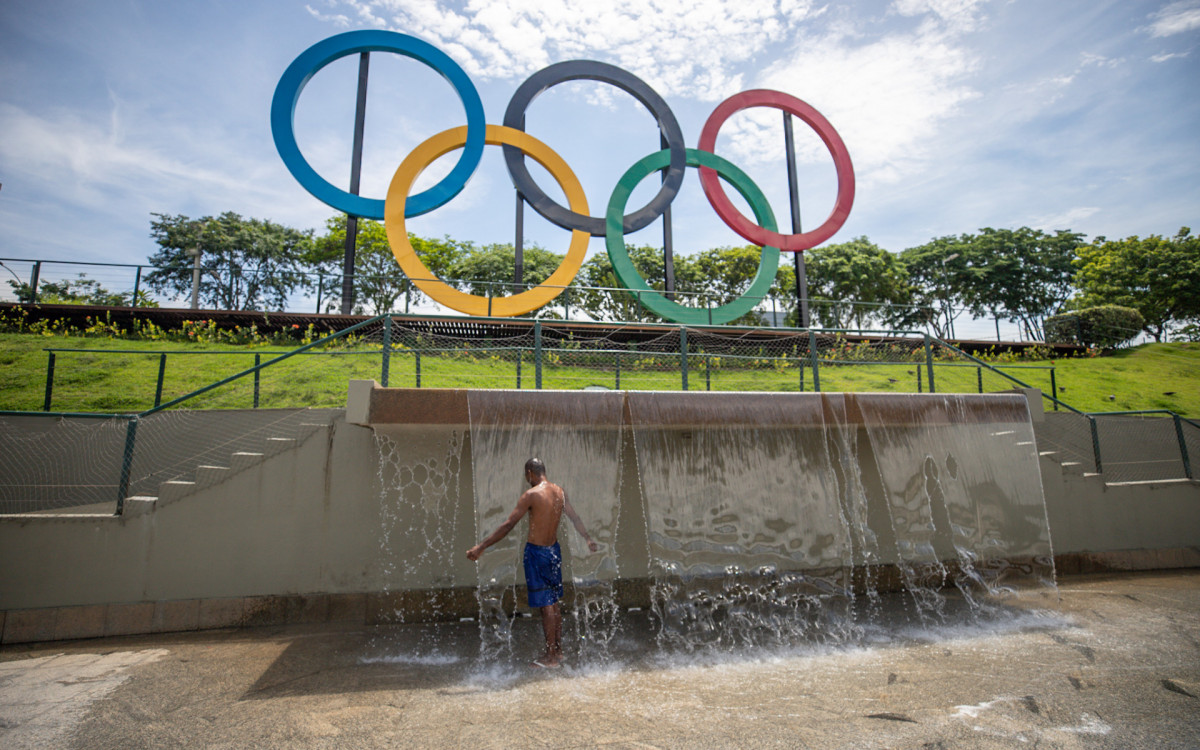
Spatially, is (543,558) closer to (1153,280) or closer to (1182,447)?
(1182,447)

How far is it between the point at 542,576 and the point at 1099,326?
25.8m

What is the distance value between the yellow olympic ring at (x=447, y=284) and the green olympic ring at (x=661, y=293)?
0.76 m

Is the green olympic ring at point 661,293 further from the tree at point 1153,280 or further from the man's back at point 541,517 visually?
the tree at point 1153,280

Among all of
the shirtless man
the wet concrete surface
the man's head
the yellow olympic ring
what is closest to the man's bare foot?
the shirtless man

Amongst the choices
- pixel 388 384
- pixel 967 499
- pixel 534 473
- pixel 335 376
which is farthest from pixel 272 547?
pixel 967 499

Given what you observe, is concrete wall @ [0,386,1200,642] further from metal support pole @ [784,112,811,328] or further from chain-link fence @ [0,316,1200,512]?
metal support pole @ [784,112,811,328]

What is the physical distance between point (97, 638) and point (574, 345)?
9955 mm

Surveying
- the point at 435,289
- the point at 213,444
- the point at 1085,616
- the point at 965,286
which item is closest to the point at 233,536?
the point at 213,444

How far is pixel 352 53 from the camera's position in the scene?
13.5 metres

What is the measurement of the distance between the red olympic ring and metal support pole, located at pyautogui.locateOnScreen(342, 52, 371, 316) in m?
8.03

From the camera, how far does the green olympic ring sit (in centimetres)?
1304

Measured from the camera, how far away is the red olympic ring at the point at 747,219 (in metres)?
14.4

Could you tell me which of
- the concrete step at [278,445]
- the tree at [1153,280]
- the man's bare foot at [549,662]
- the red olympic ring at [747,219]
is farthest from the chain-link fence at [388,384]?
the tree at [1153,280]

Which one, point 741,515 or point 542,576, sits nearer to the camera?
point 542,576
